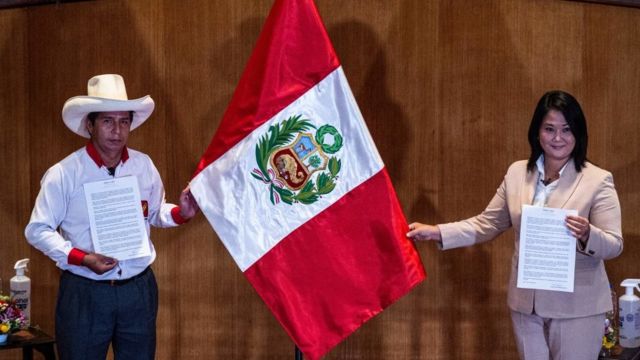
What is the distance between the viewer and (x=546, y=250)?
271 cm

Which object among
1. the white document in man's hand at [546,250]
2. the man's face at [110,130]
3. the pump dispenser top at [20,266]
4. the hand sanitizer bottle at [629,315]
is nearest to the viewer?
the white document in man's hand at [546,250]

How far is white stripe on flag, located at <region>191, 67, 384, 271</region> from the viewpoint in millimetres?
2844

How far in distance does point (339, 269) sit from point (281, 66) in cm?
76

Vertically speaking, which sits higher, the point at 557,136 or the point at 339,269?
the point at 557,136

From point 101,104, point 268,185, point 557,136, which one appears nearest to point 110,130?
point 101,104

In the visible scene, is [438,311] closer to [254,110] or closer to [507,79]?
[507,79]

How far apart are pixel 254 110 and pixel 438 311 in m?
1.55

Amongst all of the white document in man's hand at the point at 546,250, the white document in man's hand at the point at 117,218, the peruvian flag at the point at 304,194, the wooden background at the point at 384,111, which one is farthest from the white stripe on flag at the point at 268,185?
the wooden background at the point at 384,111

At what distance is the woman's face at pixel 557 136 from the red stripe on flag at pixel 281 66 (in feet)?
2.58

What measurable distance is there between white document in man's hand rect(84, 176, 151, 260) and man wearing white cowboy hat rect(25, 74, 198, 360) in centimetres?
4

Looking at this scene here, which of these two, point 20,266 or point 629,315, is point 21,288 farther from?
point 629,315

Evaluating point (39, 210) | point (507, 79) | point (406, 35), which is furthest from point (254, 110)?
point (507, 79)

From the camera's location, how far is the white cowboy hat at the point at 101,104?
2918mm

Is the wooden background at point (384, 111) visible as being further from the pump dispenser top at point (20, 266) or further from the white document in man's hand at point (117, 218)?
the white document in man's hand at point (117, 218)
